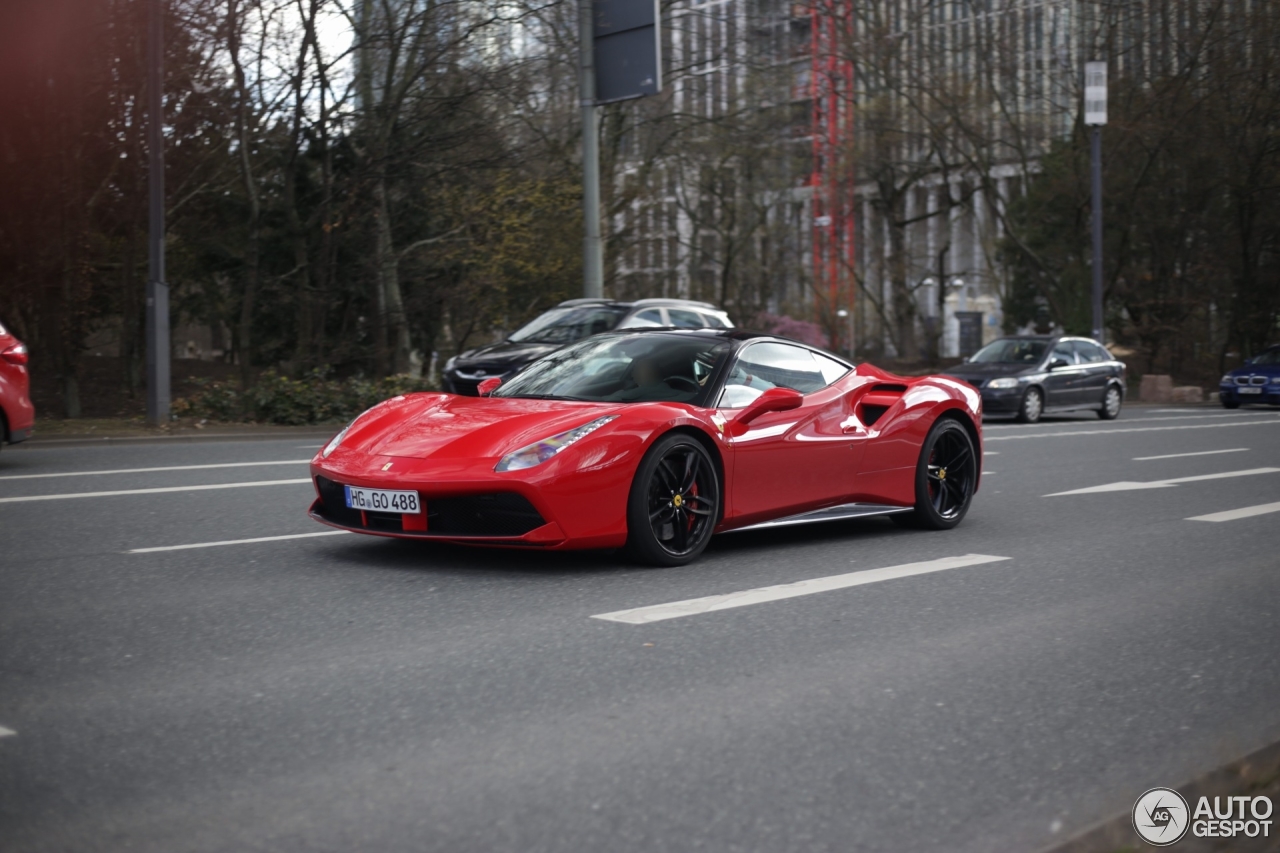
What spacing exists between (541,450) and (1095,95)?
28242 millimetres

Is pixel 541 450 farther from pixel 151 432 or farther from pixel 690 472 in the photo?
pixel 151 432

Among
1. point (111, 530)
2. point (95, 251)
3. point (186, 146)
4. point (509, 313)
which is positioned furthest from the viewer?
point (509, 313)

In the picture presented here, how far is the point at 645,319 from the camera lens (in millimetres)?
19891

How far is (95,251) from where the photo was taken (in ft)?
78.0

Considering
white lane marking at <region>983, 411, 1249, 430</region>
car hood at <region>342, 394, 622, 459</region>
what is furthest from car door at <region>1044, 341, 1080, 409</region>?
car hood at <region>342, 394, 622, 459</region>

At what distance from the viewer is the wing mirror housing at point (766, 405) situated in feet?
24.5

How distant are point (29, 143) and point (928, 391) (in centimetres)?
1575

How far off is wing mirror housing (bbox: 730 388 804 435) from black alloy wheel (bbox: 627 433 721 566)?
311 millimetres

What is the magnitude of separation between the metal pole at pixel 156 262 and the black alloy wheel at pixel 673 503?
1242 cm

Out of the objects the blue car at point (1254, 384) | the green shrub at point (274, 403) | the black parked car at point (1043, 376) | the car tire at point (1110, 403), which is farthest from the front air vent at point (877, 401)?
the blue car at point (1254, 384)

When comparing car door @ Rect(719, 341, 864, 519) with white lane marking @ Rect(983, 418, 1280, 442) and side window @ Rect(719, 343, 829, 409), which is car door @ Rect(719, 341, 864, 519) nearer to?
side window @ Rect(719, 343, 829, 409)

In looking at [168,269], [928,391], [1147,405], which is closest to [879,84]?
[1147,405]

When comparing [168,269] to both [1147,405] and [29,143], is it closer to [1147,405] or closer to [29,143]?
[29,143]

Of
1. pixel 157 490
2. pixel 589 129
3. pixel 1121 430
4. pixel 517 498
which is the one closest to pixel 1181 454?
pixel 1121 430
